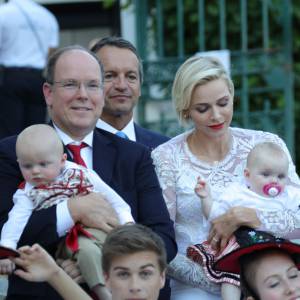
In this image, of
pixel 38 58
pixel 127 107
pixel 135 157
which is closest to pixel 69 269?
pixel 135 157

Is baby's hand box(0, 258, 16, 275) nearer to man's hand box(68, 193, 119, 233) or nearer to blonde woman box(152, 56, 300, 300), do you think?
man's hand box(68, 193, 119, 233)

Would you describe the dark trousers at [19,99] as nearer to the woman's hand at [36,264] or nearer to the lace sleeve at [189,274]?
A: the lace sleeve at [189,274]

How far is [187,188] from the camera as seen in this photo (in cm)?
490

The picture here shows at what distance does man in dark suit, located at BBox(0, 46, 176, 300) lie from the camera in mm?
4367

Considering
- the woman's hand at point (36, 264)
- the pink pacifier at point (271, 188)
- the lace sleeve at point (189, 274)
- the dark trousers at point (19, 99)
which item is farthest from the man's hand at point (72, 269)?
the dark trousers at point (19, 99)

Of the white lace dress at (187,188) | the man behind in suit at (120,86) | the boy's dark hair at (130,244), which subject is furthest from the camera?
the man behind in suit at (120,86)

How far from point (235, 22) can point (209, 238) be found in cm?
445

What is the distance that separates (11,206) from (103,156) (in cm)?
47

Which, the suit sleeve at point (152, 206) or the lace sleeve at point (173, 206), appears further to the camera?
the lace sleeve at point (173, 206)

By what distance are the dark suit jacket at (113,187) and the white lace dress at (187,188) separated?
22cm

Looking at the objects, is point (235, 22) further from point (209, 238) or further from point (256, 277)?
point (256, 277)

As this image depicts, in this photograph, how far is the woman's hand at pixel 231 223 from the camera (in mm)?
4605

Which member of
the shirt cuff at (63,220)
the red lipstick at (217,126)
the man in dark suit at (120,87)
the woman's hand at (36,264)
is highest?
the man in dark suit at (120,87)

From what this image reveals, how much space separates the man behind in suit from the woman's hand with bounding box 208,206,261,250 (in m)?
0.99
